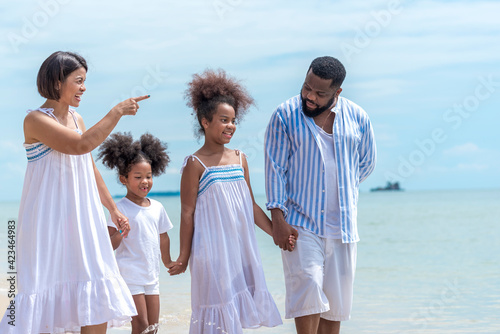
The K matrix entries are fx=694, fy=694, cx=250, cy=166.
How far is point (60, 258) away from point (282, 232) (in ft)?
5.10

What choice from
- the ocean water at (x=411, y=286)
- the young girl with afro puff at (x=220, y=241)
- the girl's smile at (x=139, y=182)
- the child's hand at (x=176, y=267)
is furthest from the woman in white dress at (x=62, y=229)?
the ocean water at (x=411, y=286)

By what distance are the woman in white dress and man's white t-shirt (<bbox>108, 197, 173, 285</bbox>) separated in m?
1.40

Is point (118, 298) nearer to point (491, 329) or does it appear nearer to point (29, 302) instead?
point (29, 302)

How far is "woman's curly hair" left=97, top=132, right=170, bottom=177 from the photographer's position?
625 centimetres

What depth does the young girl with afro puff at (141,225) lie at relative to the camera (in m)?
5.81

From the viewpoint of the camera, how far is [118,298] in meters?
4.29

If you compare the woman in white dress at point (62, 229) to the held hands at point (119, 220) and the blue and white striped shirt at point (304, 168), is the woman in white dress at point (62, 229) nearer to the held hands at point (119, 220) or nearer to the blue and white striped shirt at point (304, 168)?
the held hands at point (119, 220)

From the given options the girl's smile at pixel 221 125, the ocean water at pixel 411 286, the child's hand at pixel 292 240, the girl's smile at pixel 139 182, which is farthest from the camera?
the ocean water at pixel 411 286

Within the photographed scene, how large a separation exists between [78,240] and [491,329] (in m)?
5.86

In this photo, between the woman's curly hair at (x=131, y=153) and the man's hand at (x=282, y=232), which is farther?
the woman's curly hair at (x=131, y=153)

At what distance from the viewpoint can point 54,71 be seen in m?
4.36

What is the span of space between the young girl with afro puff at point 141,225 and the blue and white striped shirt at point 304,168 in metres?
1.22

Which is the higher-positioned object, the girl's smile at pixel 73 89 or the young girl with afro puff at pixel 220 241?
the girl's smile at pixel 73 89

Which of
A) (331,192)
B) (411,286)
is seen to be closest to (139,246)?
(331,192)
